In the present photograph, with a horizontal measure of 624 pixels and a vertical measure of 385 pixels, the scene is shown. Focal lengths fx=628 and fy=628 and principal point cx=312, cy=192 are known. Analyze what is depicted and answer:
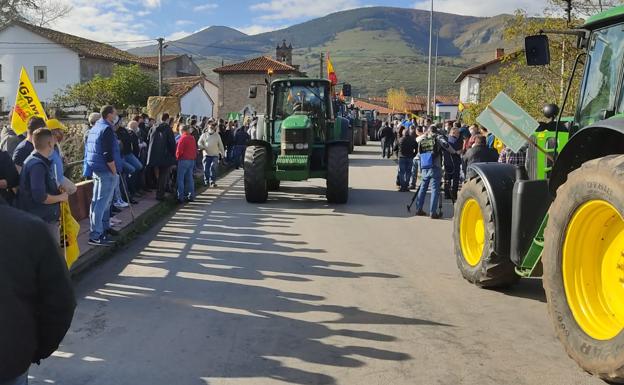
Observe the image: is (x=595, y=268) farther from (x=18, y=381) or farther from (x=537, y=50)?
(x=18, y=381)

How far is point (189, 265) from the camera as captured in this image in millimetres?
7621

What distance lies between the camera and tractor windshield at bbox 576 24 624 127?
4883 millimetres

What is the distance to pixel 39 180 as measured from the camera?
5.64 m

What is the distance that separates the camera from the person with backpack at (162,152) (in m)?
12.3

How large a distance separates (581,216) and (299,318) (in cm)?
253

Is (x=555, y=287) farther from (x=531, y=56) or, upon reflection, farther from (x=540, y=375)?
(x=531, y=56)

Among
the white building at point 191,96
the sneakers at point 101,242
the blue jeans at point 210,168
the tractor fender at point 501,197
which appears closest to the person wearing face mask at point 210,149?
the blue jeans at point 210,168

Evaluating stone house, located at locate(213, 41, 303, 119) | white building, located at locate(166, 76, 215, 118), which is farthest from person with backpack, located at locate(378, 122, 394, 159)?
stone house, located at locate(213, 41, 303, 119)

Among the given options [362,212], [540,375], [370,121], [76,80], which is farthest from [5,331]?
[76,80]

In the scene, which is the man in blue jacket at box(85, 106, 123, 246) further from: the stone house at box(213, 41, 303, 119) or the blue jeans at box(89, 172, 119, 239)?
the stone house at box(213, 41, 303, 119)

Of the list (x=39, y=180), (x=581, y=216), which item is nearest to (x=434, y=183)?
(x=581, y=216)

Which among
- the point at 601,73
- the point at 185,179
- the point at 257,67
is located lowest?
the point at 185,179

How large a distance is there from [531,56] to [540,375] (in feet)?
8.96

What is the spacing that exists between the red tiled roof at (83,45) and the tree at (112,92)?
13878mm
